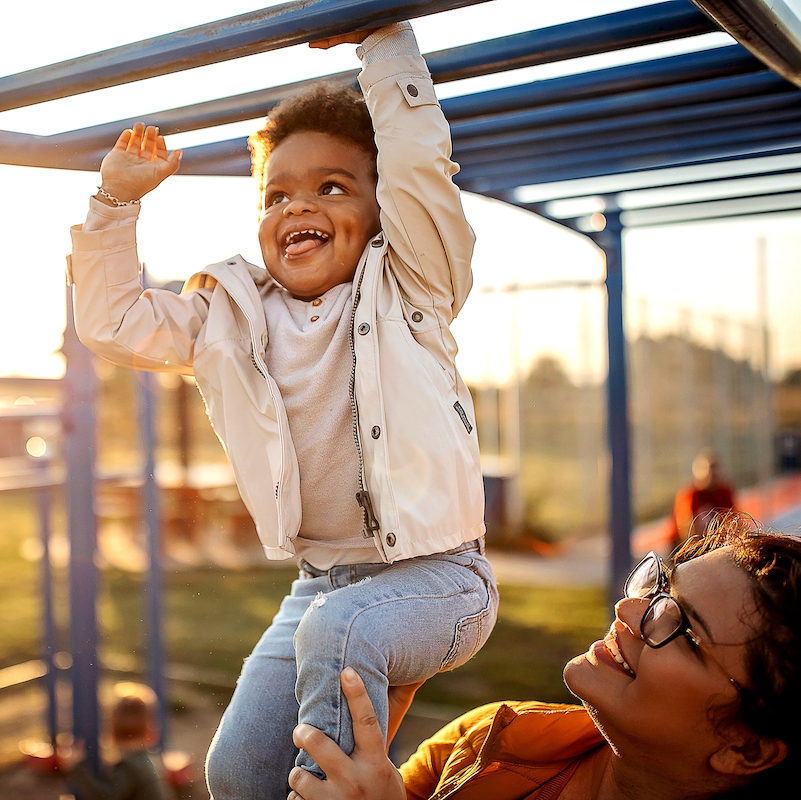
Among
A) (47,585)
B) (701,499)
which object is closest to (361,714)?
(47,585)

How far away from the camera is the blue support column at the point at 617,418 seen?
356 centimetres

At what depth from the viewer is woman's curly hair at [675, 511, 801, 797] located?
1122 millimetres

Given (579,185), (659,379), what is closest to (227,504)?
(659,379)

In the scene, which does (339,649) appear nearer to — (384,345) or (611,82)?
(384,345)

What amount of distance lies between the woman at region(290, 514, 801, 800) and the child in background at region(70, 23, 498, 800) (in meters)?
0.20

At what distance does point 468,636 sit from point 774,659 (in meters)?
0.46

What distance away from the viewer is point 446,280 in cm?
149

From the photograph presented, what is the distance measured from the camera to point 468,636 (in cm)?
138

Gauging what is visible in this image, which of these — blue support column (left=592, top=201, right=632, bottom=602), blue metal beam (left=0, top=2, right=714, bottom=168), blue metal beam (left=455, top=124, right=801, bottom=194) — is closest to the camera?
blue metal beam (left=0, top=2, right=714, bottom=168)

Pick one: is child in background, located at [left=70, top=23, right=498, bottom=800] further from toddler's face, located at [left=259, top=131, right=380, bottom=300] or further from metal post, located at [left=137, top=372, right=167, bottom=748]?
metal post, located at [left=137, top=372, right=167, bottom=748]

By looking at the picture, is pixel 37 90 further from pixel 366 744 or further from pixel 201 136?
pixel 366 744

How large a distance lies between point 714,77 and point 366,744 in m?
1.20

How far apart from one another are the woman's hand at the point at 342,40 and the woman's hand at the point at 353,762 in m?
0.89

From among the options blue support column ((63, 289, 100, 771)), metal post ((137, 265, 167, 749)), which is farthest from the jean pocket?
metal post ((137, 265, 167, 749))
